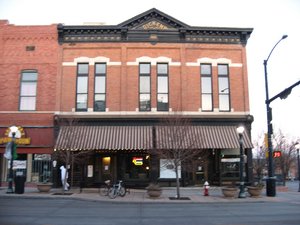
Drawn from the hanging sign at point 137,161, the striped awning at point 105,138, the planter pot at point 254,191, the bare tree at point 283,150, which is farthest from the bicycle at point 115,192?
the bare tree at point 283,150

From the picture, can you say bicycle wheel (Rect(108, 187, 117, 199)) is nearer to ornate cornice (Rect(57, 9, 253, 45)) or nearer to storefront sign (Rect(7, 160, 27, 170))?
storefront sign (Rect(7, 160, 27, 170))

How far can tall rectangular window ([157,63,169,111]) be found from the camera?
28.0 meters

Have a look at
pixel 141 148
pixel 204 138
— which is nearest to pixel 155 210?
pixel 141 148

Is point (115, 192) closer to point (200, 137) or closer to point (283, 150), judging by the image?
point (200, 137)

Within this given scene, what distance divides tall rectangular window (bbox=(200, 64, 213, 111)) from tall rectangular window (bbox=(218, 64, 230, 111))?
778 mm

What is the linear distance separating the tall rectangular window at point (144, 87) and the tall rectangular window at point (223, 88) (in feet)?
18.3

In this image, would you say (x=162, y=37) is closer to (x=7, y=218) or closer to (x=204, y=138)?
(x=204, y=138)

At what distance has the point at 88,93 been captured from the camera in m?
27.9

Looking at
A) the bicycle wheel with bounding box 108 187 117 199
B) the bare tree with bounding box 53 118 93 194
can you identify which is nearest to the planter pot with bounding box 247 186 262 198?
the bicycle wheel with bounding box 108 187 117 199

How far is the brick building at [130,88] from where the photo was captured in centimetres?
2711

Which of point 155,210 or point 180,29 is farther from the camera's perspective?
point 180,29

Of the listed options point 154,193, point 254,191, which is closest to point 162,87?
point 154,193

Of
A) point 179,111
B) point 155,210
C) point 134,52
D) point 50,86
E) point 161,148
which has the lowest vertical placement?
point 155,210

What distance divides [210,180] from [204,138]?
3.73 metres
